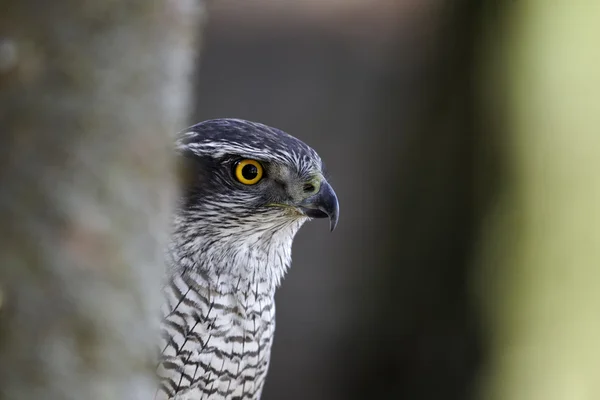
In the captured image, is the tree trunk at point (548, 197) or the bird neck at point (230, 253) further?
the tree trunk at point (548, 197)

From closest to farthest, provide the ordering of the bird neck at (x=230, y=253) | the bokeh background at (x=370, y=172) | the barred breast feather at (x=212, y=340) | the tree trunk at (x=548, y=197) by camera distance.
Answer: the barred breast feather at (x=212, y=340) → the bird neck at (x=230, y=253) → the tree trunk at (x=548, y=197) → the bokeh background at (x=370, y=172)

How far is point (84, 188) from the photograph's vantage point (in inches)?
37.4

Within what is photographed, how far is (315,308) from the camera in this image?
6.88m

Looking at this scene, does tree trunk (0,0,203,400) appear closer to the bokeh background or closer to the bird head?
the bird head

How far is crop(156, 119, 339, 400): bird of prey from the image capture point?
97.1 inches

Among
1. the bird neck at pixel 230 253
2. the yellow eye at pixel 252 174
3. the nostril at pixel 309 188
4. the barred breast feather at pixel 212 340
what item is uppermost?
A: the yellow eye at pixel 252 174

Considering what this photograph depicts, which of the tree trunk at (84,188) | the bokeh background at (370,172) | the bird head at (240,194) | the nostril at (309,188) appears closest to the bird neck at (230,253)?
the bird head at (240,194)

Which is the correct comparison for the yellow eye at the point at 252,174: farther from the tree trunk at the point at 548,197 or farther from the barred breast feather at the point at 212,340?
the tree trunk at the point at 548,197

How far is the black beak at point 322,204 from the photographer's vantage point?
253 centimetres

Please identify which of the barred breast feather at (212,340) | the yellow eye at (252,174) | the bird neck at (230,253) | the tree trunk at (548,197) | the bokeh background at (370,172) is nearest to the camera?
the barred breast feather at (212,340)

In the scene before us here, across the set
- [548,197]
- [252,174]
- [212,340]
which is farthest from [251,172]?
[548,197]

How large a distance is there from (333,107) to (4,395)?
6106 mm

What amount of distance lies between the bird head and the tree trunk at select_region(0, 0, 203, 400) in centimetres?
148

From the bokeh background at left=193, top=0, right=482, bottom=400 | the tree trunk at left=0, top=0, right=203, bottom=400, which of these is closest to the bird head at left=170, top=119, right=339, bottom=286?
the tree trunk at left=0, top=0, right=203, bottom=400
